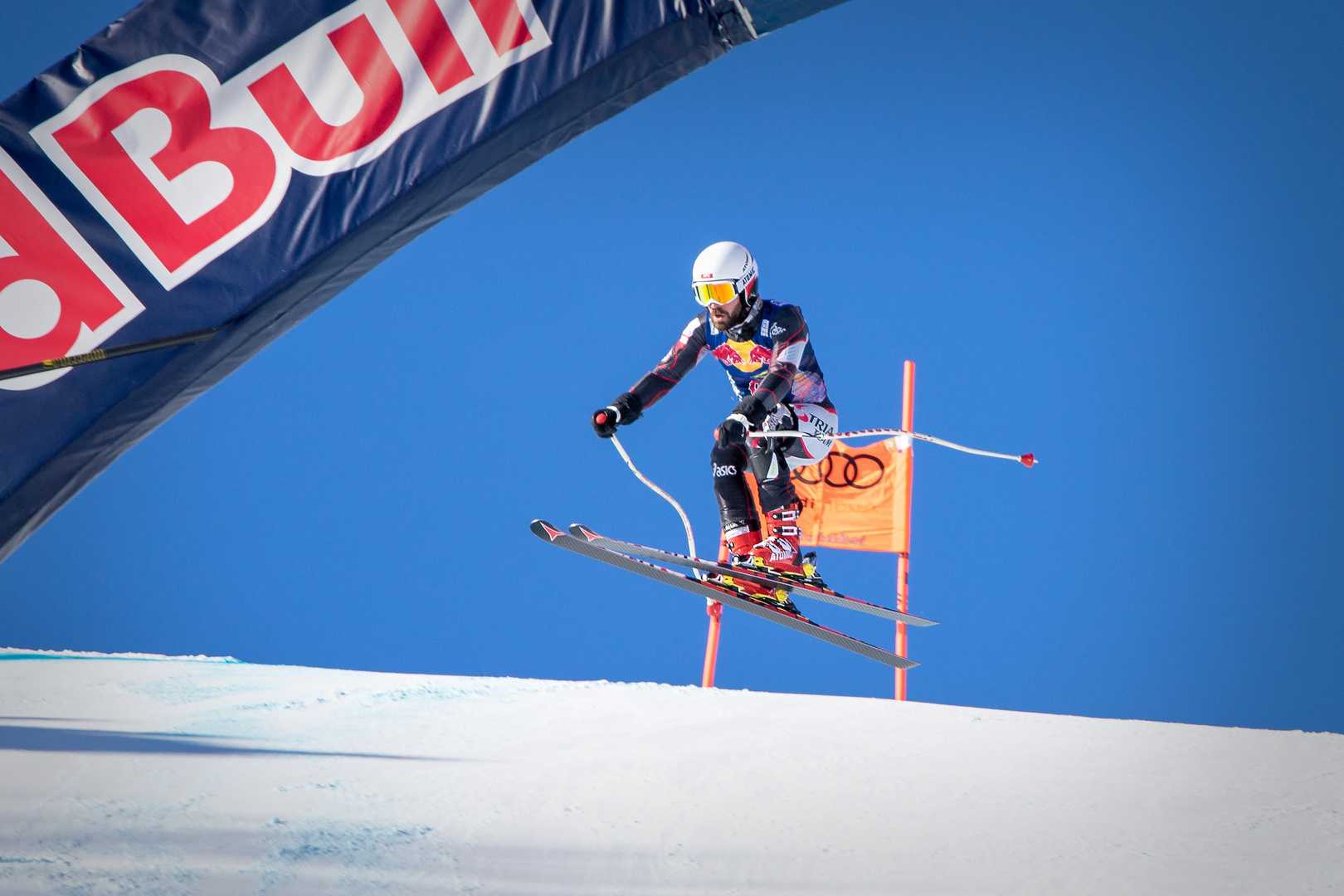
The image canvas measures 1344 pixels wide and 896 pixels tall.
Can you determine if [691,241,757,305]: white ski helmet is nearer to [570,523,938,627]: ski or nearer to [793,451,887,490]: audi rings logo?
[570,523,938,627]: ski

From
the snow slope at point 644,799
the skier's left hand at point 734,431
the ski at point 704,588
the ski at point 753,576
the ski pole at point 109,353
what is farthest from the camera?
the ski at point 753,576

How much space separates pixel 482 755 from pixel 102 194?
246cm

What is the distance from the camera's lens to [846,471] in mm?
6277

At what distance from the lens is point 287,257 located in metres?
2.40

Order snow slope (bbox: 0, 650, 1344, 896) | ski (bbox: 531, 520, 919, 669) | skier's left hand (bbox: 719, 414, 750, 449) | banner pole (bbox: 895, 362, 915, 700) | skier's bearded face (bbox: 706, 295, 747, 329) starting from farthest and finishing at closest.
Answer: banner pole (bbox: 895, 362, 915, 700) → skier's bearded face (bbox: 706, 295, 747, 329) → skier's left hand (bbox: 719, 414, 750, 449) → ski (bbox: 531, 520, 919, 669) → snow slope (bbox: 0, 650, 1344, 896)

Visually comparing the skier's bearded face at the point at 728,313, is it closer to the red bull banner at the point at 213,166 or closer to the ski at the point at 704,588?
the ski at the point at 704,588

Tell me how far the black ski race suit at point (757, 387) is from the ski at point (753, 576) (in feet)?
1.14

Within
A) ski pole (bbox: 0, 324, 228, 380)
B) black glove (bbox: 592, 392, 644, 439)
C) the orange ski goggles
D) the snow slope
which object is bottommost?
the snow slope

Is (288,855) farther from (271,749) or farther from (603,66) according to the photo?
(603,66)

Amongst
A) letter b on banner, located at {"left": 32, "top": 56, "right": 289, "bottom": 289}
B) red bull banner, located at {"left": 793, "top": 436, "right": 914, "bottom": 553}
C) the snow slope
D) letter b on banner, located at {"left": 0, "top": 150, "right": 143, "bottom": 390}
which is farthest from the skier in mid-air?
red bull banner, located at {"left": 793, "top": 436, "right": 914, "bottom": 553}

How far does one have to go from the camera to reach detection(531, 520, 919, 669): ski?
3.41 meters

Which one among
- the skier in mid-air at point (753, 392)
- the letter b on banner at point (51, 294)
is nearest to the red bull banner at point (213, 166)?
the letter b on banner at point (51, 294)

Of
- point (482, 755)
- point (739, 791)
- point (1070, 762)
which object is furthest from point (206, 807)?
point (1070, 762)

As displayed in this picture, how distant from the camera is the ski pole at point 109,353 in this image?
2299mm
